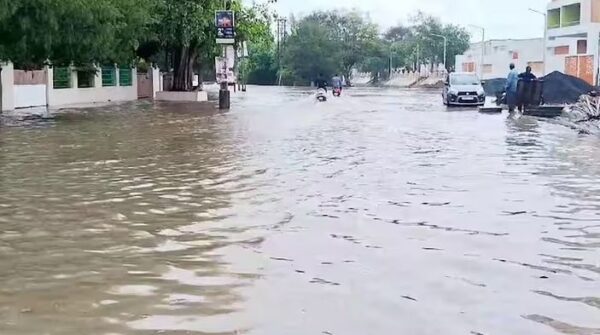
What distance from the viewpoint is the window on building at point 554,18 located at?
75562 millimetres

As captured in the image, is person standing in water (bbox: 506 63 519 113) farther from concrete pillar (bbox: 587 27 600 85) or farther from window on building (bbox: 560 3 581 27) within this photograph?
window on building (bbox: 560 3 581 27)

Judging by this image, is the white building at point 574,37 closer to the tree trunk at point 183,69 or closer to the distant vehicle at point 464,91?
the distant vehicle at point 464,91

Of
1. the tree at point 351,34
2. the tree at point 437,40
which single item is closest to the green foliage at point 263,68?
the tree at point 351,34

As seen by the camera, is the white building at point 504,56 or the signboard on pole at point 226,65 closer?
the signboard on pole at point 226,65

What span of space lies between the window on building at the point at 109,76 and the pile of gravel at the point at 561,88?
21.8m

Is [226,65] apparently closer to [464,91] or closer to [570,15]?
[464,91]

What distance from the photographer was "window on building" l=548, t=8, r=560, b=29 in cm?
7556

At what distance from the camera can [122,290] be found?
576 centimetres

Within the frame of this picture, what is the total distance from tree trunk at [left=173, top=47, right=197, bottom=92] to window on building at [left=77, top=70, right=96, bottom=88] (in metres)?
4.89

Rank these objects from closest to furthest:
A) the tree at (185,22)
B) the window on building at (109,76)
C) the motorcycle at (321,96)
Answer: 1. the tree at (185,22)
2. the motorcycle at (321,96)
3. the window on building at (109,76)

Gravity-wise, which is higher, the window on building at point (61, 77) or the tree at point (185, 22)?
the tree at point (185, 22)

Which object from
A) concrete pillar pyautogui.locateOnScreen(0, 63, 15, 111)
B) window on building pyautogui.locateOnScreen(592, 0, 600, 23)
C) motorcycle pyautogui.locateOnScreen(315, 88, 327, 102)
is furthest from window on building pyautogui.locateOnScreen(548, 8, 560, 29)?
concrete pillar pyautogui.locateOnScreen(0, 63, 15, 111)

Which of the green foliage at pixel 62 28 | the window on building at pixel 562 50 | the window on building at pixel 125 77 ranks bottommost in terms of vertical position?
the window on building at pixel 125 77

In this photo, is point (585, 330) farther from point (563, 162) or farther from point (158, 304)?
point (563, 162)
